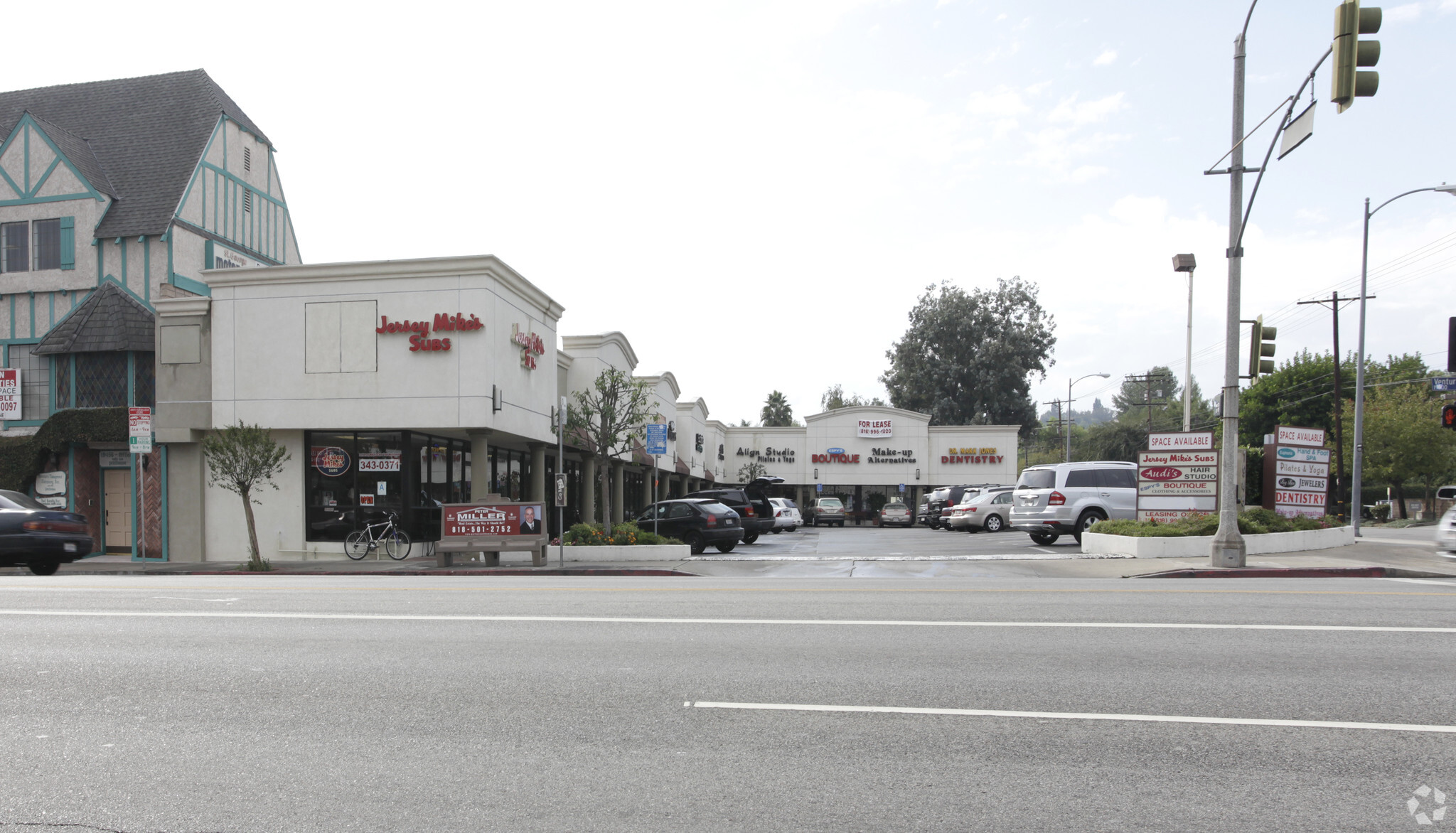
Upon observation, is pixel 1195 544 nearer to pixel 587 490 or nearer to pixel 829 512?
pixel 587 490

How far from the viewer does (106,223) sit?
91.8ft

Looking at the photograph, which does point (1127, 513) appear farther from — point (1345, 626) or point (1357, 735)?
point (1357, 735)

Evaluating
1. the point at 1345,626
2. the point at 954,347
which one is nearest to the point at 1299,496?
the point at 1345,626

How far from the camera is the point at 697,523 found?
23.8 meters

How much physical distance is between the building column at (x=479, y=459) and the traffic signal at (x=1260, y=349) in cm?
1623

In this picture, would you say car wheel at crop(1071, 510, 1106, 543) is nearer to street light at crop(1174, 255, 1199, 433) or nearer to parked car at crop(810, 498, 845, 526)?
street light at crop(1174, 255, 1199, 433)

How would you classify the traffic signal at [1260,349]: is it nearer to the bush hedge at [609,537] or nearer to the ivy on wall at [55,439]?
the bush hedge at [609,537]

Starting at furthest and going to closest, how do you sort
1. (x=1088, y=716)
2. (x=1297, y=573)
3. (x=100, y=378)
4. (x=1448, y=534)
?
(x=100, y=378)
(x=1448, y=534)
(x=1297, y=573)
(x=1088, y=716)

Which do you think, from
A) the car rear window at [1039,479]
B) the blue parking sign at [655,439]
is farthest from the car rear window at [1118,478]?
the blue parking sign at [655,439]

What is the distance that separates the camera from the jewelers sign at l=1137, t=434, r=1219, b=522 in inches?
796

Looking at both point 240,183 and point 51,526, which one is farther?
point 240,183

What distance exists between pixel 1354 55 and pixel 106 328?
2651cm

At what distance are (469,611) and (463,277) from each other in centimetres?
1289

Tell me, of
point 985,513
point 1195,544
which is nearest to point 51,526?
point 1195,544
